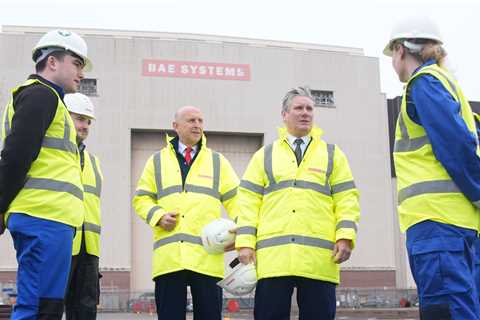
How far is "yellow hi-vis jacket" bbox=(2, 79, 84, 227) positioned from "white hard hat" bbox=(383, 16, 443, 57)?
85.0 inches

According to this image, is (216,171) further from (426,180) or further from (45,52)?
(426,180)

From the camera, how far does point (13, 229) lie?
4.05 metres

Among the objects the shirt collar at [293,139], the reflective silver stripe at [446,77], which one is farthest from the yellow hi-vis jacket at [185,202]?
the reflective silver stripe at [446,77]

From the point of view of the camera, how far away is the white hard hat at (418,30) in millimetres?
3967

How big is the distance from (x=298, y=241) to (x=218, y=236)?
0.80m

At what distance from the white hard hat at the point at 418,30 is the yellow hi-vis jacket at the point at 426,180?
0.66 feet

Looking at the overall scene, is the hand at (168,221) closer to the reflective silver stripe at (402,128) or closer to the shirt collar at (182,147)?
the shirt collar at (182,147)

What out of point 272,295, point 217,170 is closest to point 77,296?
point 217,170

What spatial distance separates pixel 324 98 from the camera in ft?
119

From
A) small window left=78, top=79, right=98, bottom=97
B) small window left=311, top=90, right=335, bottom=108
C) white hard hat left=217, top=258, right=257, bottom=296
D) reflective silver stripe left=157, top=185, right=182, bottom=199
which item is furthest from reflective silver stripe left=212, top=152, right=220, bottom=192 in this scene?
small window left=311, top=90, right=335, bottom=108

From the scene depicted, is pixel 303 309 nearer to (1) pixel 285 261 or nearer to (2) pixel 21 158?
(1) pixel 285 261

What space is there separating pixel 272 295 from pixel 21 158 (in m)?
2.02

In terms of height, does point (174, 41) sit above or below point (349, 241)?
above

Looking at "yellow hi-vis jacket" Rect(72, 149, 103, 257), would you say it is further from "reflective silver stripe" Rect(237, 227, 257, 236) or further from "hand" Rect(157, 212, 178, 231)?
"reflective silver stripe" Rect(237, 227, 257, 236)
